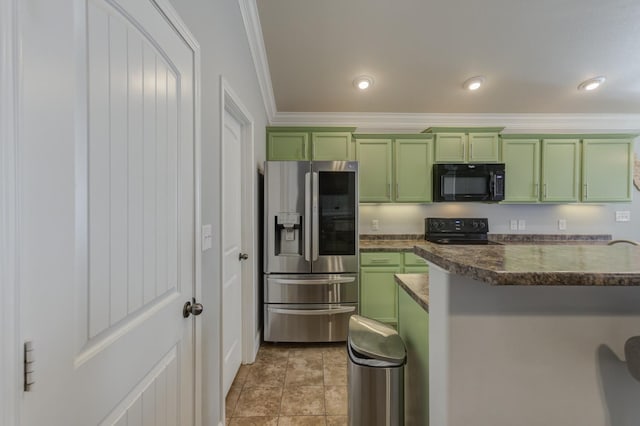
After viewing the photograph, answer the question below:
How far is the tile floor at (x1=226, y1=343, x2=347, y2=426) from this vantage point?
1.80 meters

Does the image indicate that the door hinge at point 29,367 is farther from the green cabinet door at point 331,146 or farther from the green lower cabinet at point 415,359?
the green cabinet door at point 331,146

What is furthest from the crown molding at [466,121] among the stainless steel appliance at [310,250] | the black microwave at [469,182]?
the stainless steel appliance at [310,250]

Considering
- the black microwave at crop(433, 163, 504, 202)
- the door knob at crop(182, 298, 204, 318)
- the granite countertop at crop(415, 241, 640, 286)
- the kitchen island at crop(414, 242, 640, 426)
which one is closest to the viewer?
the granite countertop at crop(415, 241, 640, 286)

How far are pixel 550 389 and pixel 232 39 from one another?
2.24 meters

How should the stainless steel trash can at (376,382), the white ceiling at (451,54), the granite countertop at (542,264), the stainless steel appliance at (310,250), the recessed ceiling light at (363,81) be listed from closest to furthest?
the granite countertop at (542,264), the stainless steel trash can at (376,382), the white ceiling at (451,54), the stainless steel appliance at (310,250), the recessed ceiling light at (363,81)

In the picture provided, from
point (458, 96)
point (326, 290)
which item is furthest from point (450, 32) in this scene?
point (326, 290)

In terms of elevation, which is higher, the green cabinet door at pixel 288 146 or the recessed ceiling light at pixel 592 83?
the recessed ceiling light at pixel 592 83

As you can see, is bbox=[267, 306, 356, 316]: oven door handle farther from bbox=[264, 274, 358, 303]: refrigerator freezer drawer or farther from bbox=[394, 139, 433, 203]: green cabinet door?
bbox=[394, 139, 433, 203]: green cabinet door

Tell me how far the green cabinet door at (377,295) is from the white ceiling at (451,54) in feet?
6.40

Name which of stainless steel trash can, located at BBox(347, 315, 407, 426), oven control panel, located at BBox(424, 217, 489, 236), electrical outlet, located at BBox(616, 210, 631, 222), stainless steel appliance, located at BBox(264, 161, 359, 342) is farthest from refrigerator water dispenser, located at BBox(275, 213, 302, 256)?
electrical outlet, located at BBox(616, 210, 631, 222)

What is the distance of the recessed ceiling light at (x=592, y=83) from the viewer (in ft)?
9.46

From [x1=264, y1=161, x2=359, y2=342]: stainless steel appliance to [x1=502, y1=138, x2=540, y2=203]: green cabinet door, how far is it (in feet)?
6.21

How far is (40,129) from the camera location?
52 cm

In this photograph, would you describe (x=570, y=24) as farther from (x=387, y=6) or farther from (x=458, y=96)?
(x=387, y=6)
